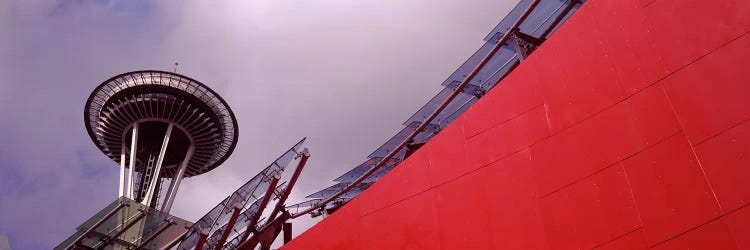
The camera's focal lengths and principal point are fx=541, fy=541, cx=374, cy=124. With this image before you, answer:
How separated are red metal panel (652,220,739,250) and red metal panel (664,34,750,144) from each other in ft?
3.84

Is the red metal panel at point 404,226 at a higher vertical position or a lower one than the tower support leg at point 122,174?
lower

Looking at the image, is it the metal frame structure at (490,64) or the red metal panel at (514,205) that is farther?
the metal frame structure at (490,64)

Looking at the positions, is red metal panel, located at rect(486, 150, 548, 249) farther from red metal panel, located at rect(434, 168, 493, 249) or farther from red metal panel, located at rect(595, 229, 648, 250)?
red metal panel, located at rect(595, 229, 648, 250)

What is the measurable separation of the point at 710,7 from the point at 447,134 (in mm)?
5725

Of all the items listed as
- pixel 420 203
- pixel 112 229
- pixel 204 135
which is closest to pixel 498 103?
pixel 420 203

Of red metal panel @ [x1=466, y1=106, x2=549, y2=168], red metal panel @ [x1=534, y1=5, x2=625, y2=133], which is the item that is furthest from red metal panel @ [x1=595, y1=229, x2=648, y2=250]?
red metal panel @ [x1=466, y1=106, x2=549, y2=168]

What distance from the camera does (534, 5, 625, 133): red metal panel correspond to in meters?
8.95

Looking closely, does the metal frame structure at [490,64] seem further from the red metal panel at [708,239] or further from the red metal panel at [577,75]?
the red metal panel at [708,239]

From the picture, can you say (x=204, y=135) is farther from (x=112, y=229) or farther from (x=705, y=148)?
(x=705, y=148)

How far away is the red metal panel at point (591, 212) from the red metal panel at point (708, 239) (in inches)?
25.8

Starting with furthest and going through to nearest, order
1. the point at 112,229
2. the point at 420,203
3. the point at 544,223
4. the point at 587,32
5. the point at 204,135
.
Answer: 1. the point at 204,135
2. the point at 112,229
3. the point at 420,203
4. the point at 587,32
5. the point at 544,223

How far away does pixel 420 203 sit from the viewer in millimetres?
11898

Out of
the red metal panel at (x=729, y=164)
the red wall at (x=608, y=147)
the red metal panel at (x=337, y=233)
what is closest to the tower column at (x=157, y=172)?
the red metal panel at (x=337, y=233)

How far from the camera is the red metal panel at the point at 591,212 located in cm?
793
